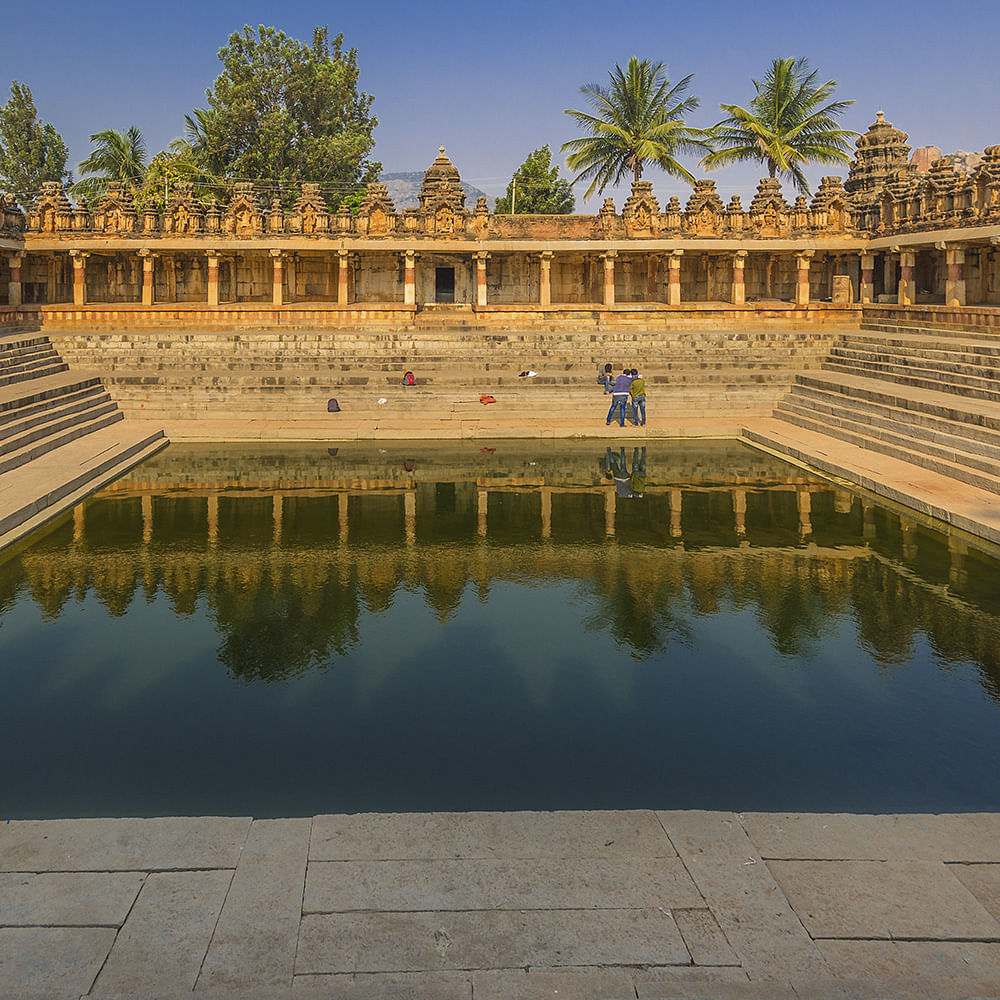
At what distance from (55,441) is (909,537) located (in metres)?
14.9

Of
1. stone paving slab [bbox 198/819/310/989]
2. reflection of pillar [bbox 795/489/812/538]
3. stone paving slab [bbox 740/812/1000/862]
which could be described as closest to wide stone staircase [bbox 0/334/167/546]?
stone paving slab [bbox 198/819/310/989]

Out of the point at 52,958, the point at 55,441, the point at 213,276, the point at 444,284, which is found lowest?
the point at 52,958

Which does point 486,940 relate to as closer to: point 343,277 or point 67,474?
point 67,474

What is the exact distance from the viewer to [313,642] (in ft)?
27.8

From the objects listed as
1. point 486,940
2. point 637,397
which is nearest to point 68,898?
point 486,940

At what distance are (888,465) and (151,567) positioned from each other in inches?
469

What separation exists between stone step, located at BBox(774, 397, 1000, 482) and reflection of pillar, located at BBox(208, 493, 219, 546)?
1146cm

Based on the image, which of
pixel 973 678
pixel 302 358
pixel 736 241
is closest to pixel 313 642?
pixel 973 678

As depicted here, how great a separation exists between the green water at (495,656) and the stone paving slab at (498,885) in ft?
2.84

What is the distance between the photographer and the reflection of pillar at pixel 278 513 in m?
12.2

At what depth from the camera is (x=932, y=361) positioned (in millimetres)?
22422

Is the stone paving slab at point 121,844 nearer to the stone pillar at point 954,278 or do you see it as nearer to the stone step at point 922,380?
the stone step at point 922,380

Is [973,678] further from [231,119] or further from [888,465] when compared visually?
[231,119]

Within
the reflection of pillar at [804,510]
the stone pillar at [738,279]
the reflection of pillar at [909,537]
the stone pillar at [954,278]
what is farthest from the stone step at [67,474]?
the stone pillar at [954,278]
